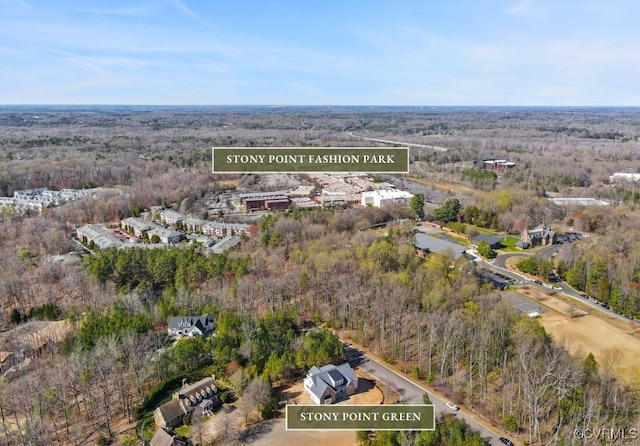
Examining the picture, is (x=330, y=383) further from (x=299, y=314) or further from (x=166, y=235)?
(x=166, y=235)

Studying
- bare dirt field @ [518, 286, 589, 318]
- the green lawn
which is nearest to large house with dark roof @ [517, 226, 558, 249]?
the green lawn

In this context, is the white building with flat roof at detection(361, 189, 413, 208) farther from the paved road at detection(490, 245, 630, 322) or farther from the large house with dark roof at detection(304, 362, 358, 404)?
the large house with dark roof at detection(304, 362, 358, 404)

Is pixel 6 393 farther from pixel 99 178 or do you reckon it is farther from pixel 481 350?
pixel 99 178

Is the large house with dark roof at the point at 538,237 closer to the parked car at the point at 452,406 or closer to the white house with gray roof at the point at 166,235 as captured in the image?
the parked car at the point at 452,406

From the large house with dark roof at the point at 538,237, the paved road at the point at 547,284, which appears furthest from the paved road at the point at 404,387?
the large house with dark roof at the point at 538,237

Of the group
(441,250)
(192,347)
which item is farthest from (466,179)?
(192,347)

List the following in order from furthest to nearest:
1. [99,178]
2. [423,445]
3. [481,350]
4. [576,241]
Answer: [99,178] < [576,241] < [481,350] < [423,445]

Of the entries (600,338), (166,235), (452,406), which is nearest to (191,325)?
(452,406)
